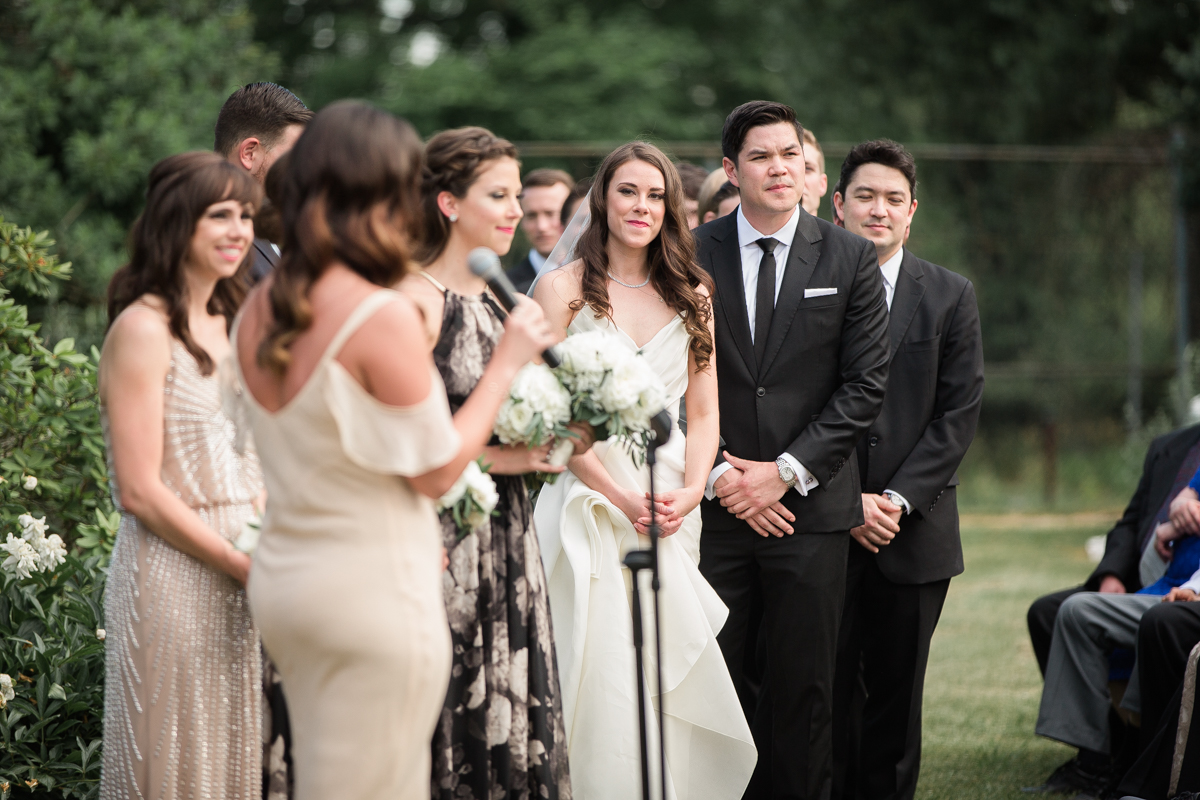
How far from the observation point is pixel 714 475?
4234mm

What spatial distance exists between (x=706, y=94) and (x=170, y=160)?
17025 mm

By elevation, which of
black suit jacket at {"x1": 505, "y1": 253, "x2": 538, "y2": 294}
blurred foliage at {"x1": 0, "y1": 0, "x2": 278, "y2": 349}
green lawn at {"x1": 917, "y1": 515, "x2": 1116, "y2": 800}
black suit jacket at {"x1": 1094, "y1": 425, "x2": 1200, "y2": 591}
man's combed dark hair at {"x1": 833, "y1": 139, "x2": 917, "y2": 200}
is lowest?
green lawn at {"x1": 917, "y1": 515, "x2": 1116, "y2": 800}

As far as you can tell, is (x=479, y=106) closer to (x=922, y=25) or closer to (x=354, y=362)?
(x=922, y=25)

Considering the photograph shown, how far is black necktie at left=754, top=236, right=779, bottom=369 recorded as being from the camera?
14.0 feet

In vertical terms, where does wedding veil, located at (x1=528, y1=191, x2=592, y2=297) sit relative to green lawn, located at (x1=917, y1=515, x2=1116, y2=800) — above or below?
above

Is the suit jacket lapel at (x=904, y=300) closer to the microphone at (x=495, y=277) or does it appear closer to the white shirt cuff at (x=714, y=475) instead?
the white shirt cuff at (x=714, y=475)

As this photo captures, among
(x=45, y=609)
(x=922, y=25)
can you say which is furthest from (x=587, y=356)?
(x=922, y=25)

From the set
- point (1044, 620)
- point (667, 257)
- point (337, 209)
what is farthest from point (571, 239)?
point (1044, 620)

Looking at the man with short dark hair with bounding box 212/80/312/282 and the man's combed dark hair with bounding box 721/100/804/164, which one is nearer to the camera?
the man with short dark hair with bounding box 212/80/312/282

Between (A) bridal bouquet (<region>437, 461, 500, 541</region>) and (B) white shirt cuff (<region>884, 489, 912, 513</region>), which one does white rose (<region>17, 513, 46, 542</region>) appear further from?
(B) white shirt cuff (<region>884, 489, 912, 513</region>)

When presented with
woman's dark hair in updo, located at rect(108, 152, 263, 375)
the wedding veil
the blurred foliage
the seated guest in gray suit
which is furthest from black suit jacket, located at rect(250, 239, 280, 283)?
the blurred foliage

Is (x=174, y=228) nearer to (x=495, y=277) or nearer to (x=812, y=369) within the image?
(x=495, y=277)

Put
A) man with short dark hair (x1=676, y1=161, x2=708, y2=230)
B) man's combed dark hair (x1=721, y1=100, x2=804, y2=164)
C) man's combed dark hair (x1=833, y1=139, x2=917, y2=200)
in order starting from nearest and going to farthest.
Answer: man's combed dark hair (x1=721, y1=100, x2=804, y2=164) < man's combed dark hair (x1=833, y1=139, x2=917, y2=200) < man with short dark hair (x1=676, y1=161, x2=708, y2=230)

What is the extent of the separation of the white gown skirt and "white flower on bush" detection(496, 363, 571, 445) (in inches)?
37.7
